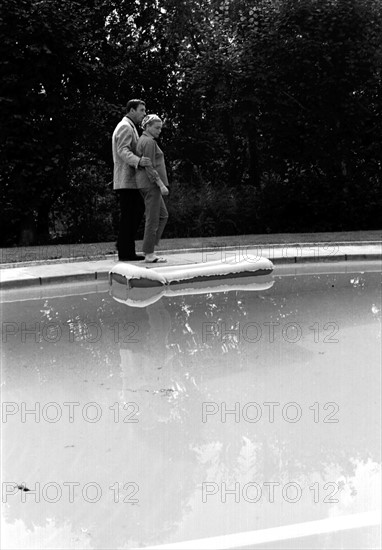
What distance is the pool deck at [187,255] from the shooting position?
8727mm

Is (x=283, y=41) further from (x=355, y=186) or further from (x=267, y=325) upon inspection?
(x=267, y=325)

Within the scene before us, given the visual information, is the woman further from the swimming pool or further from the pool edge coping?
the swimming pool

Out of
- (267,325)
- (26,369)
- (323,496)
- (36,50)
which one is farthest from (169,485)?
(36,50)

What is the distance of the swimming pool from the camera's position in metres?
2.74

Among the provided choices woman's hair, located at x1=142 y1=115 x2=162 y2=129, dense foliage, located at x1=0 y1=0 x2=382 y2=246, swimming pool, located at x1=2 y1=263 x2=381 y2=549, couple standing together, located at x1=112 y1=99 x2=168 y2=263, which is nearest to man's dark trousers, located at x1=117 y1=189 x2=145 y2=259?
couple standing together, located at x1=112 y1=99 x2=168 y2=263

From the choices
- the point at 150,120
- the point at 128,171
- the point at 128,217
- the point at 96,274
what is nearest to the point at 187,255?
the point at 128,217

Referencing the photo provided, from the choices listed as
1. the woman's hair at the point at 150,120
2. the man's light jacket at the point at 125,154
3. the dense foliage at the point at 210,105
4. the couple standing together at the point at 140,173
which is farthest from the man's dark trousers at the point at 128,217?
the dense foliage at the point at 210,105

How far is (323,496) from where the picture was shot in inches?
113

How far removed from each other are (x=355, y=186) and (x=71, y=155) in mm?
6158

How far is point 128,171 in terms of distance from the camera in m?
9.10

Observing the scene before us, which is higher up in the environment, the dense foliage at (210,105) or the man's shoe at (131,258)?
the dense foliage at (210,105)

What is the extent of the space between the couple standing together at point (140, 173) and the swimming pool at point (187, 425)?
279cm

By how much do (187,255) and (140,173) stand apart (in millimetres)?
1888

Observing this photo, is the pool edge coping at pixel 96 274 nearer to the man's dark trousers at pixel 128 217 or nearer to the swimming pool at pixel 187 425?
the man's dark trousers at pixel 128 217
